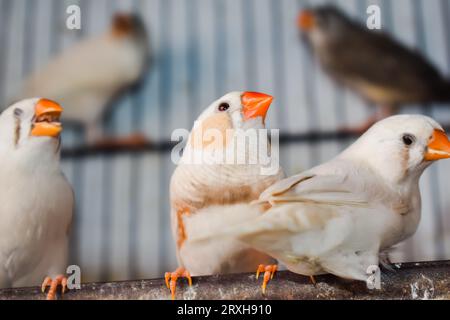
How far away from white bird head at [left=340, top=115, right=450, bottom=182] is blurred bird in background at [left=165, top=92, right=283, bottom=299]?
304 mm

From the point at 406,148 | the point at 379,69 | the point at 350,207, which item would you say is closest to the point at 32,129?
the point at 350,207

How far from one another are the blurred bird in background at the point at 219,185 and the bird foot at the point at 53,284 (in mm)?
331

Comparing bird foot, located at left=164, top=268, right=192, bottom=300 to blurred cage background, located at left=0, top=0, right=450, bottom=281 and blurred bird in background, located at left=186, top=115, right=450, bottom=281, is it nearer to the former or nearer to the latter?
blurred bird in background, located at left=186, top=115, right=450, bottom=281

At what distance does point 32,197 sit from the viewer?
5.96 ft

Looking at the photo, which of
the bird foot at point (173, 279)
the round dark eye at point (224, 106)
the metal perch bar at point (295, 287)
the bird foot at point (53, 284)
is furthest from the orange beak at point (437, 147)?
the bird foot at point (53, 284)

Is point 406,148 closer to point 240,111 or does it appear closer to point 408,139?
point 408,139

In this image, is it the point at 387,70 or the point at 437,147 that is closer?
the point at 437,147

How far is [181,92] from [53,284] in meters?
1.40

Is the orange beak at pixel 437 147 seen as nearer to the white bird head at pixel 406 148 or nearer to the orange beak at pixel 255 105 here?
the white bird head at pixel 406 148
